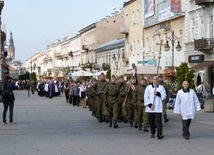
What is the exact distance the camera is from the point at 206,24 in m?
43.2

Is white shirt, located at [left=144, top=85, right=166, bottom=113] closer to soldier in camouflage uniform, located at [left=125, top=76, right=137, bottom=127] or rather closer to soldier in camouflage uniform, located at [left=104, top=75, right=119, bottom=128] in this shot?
soldier in camouflage uniform, located at [left=125, top=76, right=137, bottom=127]

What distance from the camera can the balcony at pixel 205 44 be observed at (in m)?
41.3

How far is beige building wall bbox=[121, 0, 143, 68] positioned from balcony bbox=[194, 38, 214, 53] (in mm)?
18900

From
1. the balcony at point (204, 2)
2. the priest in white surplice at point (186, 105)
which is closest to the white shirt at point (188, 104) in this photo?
the priest in white surplice at point (186, 105)

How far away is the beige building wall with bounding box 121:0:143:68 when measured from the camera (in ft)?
203

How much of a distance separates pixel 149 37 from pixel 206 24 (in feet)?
51.0

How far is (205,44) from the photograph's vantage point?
4147cm

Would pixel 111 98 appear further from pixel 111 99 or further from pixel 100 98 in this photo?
pixel 100 98

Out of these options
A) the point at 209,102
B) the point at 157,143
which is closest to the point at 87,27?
the point at 209,102

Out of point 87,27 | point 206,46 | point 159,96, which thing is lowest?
point 159,96

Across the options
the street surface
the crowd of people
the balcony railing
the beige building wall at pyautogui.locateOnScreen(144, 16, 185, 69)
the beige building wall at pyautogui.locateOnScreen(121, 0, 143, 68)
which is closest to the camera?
the street surface

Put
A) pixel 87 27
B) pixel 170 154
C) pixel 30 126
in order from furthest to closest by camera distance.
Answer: pixel 87 27, pixel 30 126, pixel 170 154

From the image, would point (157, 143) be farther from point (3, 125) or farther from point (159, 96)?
point (3, 125)

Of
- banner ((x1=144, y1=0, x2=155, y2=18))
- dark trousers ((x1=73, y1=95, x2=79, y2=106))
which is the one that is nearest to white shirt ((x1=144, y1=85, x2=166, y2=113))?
dark trousers ((x1=73, y1=95, x2=79, y2=106))
